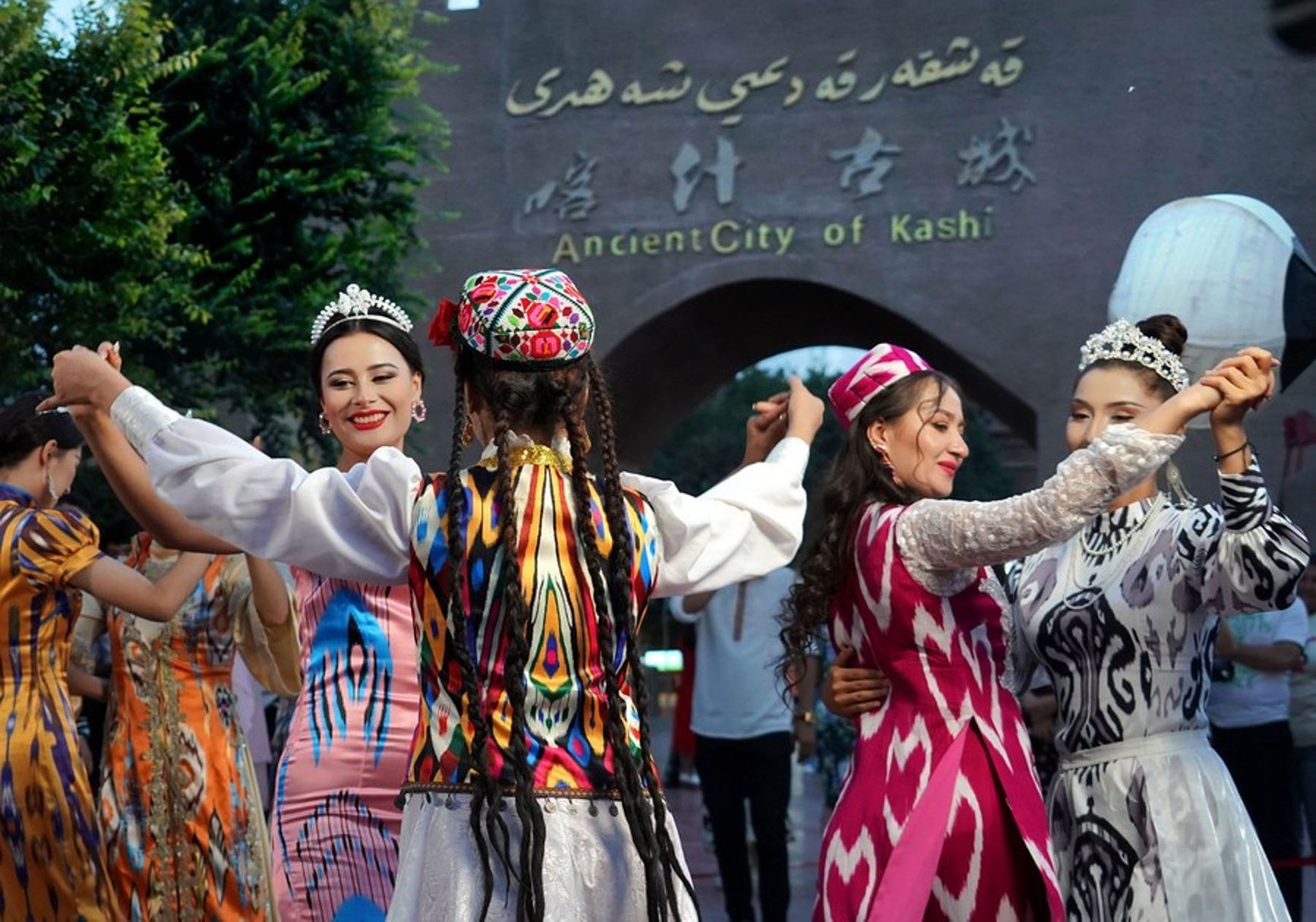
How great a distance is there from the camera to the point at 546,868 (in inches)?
121

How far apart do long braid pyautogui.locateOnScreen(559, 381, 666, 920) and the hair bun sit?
184 centimetres

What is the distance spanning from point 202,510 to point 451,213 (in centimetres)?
1080

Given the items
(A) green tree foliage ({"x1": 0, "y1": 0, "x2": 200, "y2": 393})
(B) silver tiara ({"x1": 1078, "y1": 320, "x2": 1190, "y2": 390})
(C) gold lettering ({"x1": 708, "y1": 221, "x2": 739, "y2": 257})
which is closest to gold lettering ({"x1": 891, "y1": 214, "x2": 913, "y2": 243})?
(C) gold lettering ({"x1": 708, "y1": 221, "x2": 739, "y2": 257})

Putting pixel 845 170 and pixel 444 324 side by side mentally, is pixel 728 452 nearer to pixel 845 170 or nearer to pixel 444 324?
pixel 845 170

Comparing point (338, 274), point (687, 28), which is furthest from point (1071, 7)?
point (338, 274)

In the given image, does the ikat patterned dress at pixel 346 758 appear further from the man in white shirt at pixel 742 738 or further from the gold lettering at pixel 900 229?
the gold lettering at pixel 900 229

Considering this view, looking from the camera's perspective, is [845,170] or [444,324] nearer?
[444,324]

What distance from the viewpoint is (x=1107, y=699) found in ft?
13.9

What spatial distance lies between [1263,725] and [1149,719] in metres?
4.07

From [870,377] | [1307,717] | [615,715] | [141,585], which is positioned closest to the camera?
[615,715]

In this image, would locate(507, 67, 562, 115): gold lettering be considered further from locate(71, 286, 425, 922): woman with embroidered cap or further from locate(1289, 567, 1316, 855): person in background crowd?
locate(71, 286, 425, 922): woman with embroidered cap

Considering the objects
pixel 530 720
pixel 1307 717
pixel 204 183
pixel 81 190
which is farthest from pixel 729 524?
pixel 204 183

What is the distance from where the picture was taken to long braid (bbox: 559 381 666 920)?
3.11 meters

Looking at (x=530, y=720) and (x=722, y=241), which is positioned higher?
(x=722, y=241)
